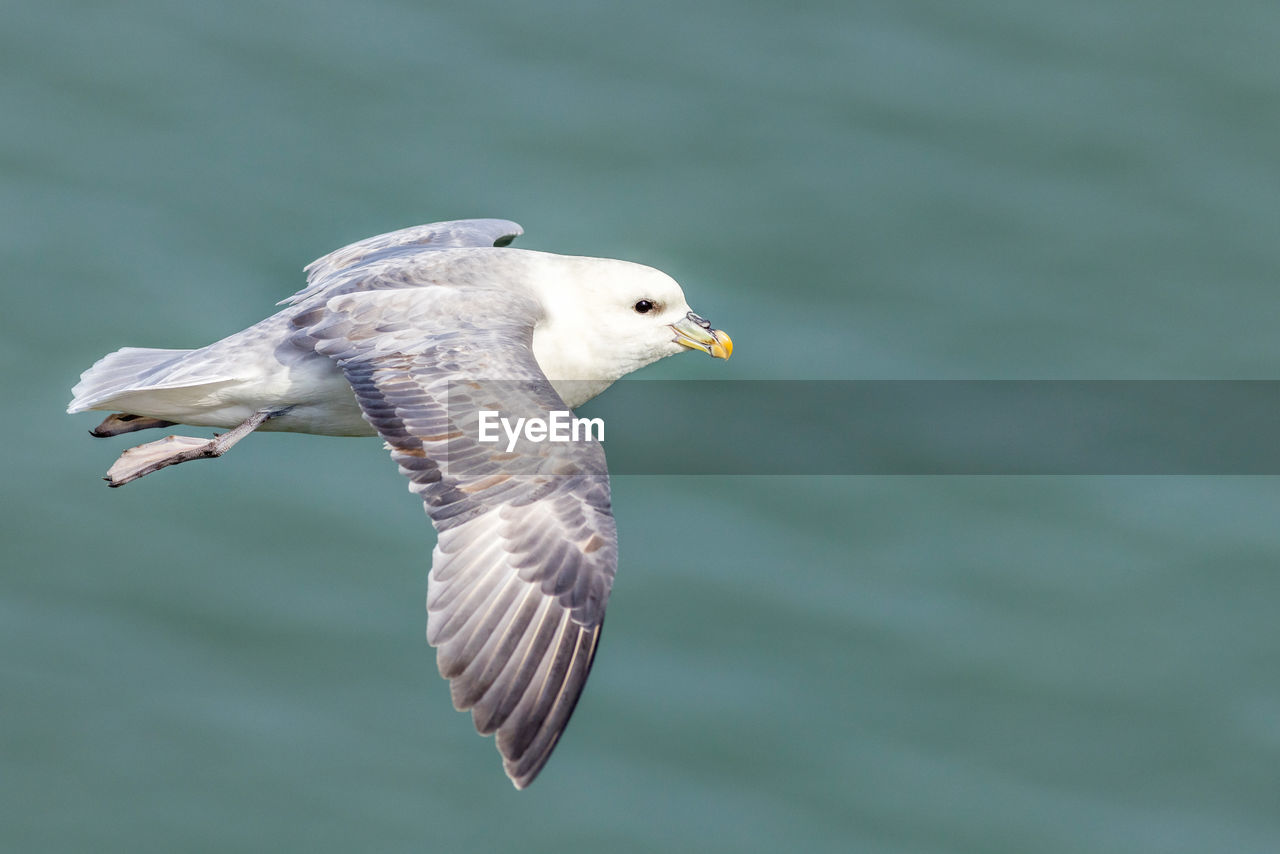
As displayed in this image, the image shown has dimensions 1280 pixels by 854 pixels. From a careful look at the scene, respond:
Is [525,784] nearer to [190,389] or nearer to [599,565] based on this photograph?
[599,565]

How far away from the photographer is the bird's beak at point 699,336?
8.08m

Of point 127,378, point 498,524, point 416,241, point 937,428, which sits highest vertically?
point 937,428

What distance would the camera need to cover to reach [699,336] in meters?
8.09

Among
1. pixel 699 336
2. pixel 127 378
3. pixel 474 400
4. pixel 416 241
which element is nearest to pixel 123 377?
pixel 127 378

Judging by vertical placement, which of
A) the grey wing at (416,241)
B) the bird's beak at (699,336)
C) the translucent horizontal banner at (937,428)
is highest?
the translucent horizontal banner at (937,428)

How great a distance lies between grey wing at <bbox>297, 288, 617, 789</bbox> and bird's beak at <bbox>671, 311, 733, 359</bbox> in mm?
924

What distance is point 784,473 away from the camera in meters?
9.96

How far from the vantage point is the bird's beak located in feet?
26.5

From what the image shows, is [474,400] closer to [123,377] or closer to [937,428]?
[123,377]

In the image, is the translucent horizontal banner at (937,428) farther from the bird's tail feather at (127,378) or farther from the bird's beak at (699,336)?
the bird's tail feather at (127,378)

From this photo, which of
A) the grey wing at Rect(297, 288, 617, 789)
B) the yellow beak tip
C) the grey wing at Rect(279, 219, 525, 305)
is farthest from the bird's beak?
the grey wing at Rect(279, 219, 525, 305)

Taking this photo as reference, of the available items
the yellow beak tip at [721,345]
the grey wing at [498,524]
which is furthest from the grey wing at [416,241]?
the grey wing at [498,524]

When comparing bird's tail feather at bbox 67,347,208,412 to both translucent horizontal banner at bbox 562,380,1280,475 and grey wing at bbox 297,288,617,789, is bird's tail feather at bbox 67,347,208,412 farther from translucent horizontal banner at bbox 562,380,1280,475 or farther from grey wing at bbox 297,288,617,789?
translucent horizontal banner at bbox 562,380,1280,475

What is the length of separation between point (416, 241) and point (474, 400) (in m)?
2.11
